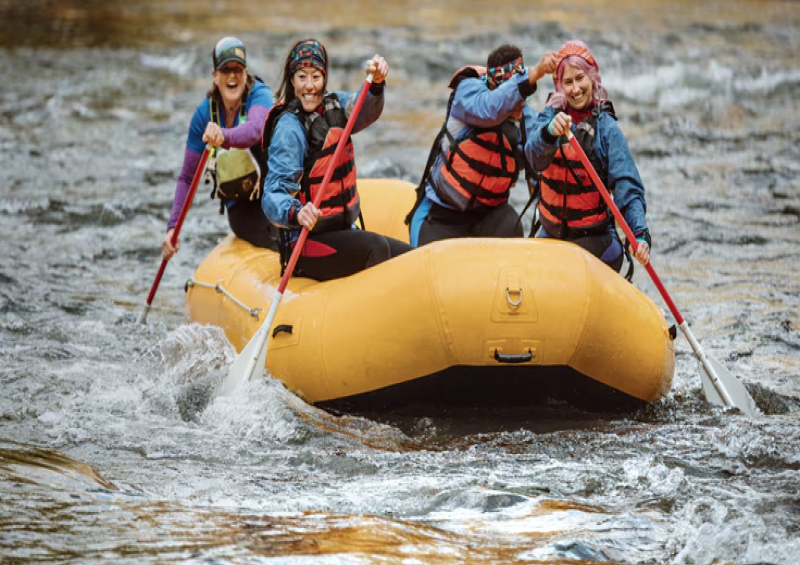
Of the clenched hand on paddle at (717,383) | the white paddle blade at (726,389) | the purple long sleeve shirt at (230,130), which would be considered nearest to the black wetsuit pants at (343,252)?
the purple long sleeve shirt at (230,130)

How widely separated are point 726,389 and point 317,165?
2.11m

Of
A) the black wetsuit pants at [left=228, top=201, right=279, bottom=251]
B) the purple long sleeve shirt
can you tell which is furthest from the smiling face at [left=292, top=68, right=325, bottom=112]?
the black wetsuit pants at [left=228, top=201, right=279, bottom=251]

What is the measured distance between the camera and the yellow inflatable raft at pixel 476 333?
4555 mm

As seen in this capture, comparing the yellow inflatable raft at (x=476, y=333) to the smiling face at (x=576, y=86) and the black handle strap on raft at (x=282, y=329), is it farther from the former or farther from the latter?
the smiling face at (x=576, y=86)

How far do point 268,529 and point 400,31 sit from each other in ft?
49.5

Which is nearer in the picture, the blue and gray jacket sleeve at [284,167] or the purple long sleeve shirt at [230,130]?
the blue and gray jacket sleeve at [284,167]

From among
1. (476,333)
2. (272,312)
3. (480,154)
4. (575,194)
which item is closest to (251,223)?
(272,312)

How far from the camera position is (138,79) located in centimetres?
1516

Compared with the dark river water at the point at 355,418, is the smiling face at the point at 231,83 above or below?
above

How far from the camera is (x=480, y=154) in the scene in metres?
5.32

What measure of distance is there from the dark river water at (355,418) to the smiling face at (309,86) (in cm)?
129

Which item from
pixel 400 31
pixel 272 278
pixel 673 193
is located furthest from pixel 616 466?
pixel 400 31

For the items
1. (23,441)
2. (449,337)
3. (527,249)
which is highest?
(527,249)

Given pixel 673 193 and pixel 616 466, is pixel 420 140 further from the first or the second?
pixel 616 466
